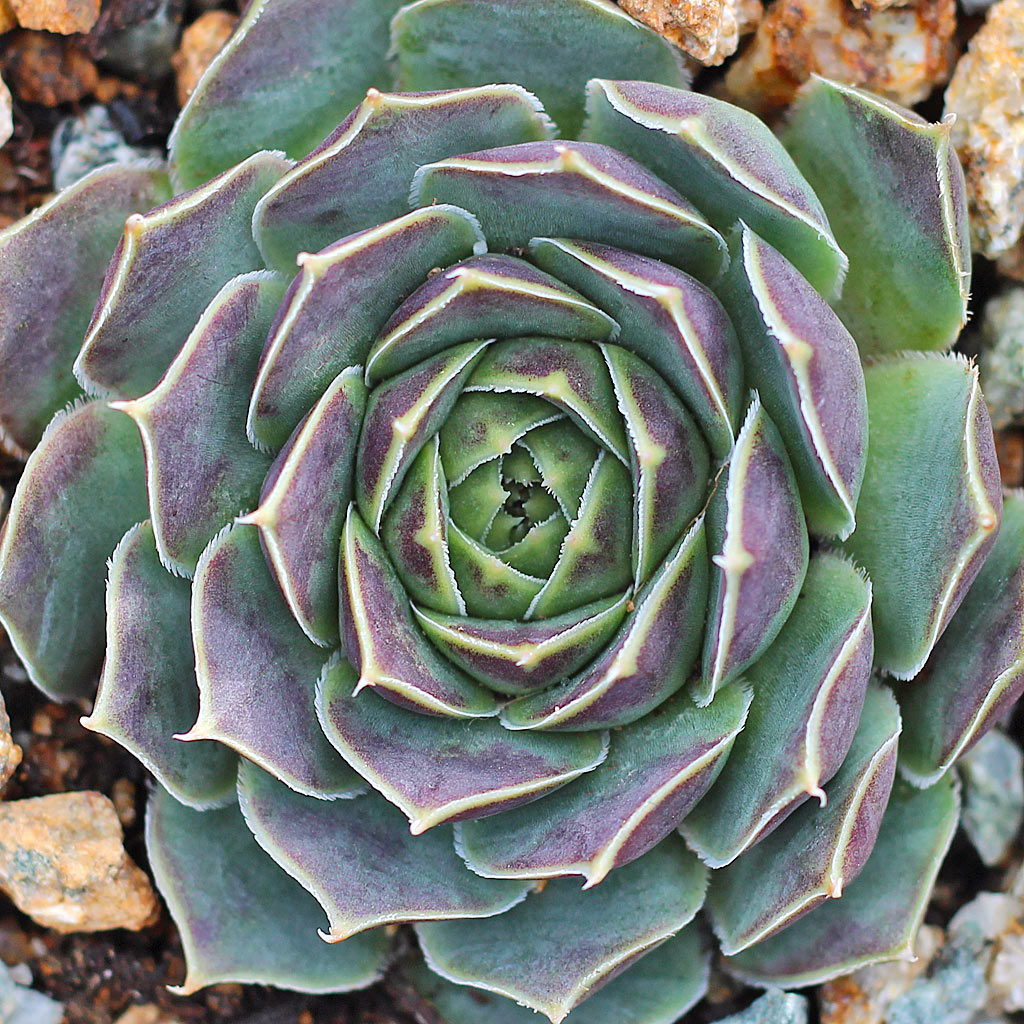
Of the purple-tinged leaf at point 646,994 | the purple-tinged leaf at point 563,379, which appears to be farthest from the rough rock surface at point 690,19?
the purple-tinged leaf at point 646,994

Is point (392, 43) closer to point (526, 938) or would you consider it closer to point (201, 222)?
point (201, 222)

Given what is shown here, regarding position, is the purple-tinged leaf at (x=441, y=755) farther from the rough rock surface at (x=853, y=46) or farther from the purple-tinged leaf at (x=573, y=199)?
the rough rock surface at (x=853, y=46)

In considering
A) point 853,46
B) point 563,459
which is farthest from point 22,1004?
point 853,46

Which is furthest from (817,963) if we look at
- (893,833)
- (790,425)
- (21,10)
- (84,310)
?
(21,10)

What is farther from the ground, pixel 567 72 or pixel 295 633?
pixel 567 72

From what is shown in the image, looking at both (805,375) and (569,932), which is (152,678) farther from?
(805,375)

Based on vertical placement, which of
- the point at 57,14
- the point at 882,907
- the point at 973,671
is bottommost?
the point at 882,907

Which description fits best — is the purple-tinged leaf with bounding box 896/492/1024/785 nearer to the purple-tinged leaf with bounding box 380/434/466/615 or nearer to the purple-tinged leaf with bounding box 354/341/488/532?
the purple-tinged leaf with bounding box 380/434/466/615
